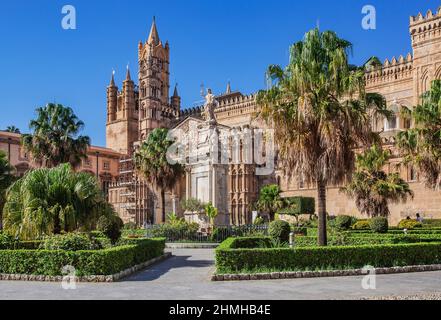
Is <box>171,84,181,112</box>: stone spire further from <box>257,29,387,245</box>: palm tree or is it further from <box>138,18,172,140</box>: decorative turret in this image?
<box>257,29,387,245</box>: palm tree

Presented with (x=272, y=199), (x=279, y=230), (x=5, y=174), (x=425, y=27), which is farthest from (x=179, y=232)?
(x=425, y=27)

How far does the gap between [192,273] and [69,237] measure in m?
4.35

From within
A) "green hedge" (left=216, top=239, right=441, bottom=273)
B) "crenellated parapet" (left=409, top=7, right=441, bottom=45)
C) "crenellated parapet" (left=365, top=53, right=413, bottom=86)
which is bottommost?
"green hedge" (left=216, top=239, right=441, bottom=273)

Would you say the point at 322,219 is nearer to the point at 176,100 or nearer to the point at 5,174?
the point at 5,174

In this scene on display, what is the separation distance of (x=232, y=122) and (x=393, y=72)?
25.8 meters

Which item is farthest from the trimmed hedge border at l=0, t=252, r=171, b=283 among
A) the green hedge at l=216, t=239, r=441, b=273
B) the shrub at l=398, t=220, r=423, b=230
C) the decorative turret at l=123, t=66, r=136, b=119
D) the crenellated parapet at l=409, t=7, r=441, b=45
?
the decorative turret at l=123, t=66, r=136, b=119

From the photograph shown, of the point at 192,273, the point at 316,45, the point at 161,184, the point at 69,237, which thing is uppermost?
the point at 316,45

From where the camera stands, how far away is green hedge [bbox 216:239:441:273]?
1616cm

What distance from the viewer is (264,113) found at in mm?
20688

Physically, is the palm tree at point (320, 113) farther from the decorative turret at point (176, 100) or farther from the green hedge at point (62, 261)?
the decorative turret at point (176, 100)

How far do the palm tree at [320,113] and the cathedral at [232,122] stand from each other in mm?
1456

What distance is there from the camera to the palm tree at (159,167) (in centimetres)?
4312
